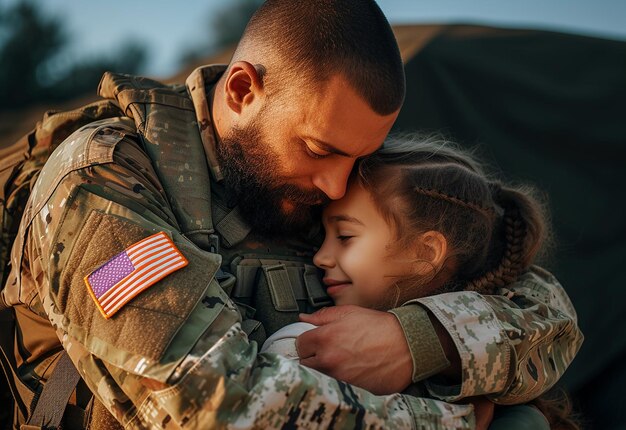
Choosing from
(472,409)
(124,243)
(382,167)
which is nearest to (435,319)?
(472,409)

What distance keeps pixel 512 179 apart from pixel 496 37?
3.27 ft

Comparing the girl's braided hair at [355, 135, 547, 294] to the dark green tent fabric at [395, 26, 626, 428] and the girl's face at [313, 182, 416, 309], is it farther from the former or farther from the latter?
the dark green tent fabric at [395, 26, 626, 428]

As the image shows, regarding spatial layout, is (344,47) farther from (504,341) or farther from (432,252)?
(504,341)

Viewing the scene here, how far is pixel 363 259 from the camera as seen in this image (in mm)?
2617

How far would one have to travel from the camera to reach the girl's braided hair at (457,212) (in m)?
2.64

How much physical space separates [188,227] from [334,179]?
548 millimetres

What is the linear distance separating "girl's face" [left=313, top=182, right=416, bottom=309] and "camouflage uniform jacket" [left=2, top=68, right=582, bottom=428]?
318 mm

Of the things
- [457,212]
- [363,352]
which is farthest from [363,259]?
[363,352]

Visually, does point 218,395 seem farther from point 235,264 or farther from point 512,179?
point 512,179

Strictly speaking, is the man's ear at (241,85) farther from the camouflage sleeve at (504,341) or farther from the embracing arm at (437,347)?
the camouflage sleeve at (504,341)

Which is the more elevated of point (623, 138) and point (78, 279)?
point (78, 279)

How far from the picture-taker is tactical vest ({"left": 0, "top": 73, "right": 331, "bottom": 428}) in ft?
7.59

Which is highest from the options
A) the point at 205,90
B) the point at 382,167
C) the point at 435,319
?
the point at 205,90

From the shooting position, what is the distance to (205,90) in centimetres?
280
